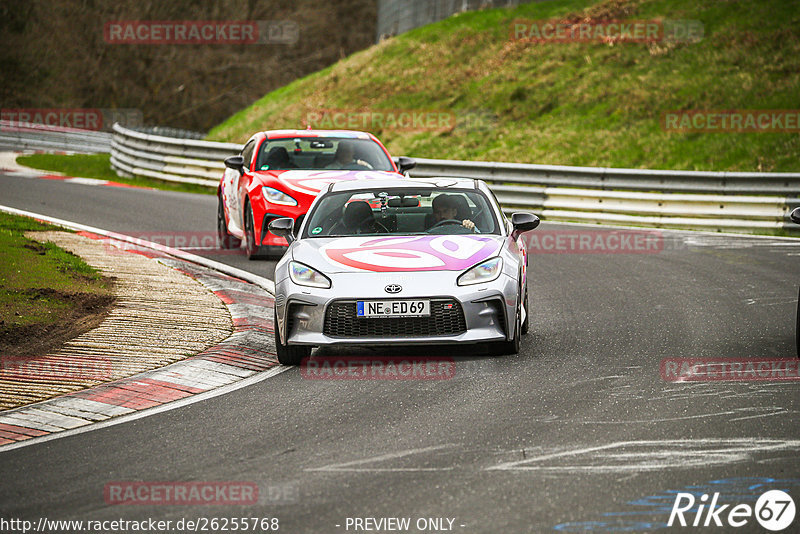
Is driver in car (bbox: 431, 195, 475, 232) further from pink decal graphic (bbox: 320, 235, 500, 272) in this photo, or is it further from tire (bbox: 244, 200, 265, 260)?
tire (bbox: 244, 200, 265, 260)

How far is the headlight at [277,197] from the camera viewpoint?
13.7 m

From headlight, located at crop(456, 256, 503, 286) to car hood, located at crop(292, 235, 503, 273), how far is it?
0.17ft

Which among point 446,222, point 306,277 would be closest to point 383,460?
point 306,277

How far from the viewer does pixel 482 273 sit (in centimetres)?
873

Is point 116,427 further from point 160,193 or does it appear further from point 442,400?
point 160,193

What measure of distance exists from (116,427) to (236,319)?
3.65 metres

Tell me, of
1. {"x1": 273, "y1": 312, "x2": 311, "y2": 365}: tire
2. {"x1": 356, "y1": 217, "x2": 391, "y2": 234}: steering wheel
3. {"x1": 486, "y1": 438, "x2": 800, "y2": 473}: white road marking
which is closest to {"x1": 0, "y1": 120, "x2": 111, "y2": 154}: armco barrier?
{"x1": 356, "y1": 217, "x2": 391, "y2": 234}: steering wheel

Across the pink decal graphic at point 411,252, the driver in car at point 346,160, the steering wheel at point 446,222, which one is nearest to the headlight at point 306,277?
the pink decal graphic at point 411,252

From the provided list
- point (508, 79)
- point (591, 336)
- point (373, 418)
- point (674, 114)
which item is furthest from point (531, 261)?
point (508, 79)

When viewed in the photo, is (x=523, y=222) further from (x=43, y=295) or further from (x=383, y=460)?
(x=43, y=295)

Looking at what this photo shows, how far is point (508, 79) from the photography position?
107 ft

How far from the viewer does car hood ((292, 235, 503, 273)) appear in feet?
28.6

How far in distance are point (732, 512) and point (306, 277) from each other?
439cm

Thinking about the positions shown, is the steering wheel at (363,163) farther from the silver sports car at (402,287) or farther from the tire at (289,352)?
the tire at (289,352)
